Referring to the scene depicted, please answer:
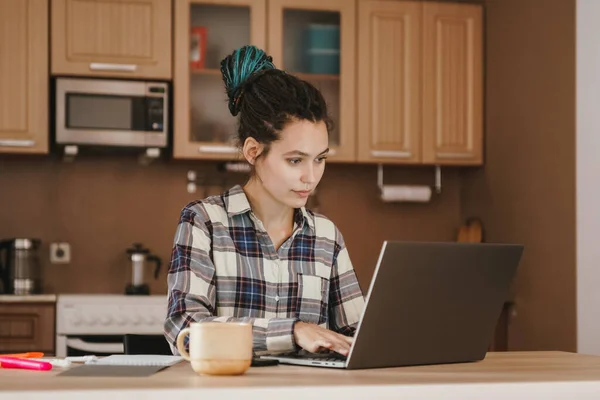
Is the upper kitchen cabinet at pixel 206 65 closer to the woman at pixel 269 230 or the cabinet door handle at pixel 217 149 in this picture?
the cabinet door handle at pixel 217 149

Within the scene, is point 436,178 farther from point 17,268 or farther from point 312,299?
point 312,299

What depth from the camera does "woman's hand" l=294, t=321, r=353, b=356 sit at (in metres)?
1.54

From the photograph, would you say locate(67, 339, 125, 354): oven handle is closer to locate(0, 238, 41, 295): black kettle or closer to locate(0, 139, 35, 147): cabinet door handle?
locate(0, 238, 41, 295): black kettle

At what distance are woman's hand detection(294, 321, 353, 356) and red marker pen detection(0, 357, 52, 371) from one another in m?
0.42

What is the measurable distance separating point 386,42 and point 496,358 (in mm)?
2670

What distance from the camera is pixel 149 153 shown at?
13.2 ft

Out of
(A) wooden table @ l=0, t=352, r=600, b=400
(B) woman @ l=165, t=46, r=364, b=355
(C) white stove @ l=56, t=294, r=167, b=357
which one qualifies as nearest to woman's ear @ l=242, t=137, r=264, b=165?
(B) woman @ l=165, t=46, r=364, b=355

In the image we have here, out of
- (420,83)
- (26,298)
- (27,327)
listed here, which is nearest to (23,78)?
(26,298)

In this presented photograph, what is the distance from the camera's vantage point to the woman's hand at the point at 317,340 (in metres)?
1.54

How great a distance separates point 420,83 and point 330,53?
441 millimetres

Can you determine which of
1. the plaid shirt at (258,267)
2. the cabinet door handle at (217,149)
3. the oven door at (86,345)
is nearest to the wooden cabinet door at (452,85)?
the cabinet door handle at (217,149)

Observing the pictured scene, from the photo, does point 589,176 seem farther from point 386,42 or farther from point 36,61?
point 36,61

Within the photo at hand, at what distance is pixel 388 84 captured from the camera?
4199 mm

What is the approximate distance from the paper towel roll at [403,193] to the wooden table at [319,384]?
9.31 ft
